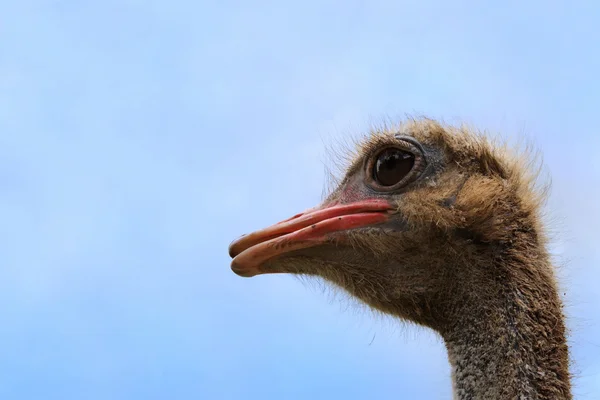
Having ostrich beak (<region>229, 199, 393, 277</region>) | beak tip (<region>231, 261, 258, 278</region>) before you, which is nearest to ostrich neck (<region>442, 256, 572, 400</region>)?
ostrich beak (<region>229, 199, 393, 277</region>)

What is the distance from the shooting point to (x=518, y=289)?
476cm

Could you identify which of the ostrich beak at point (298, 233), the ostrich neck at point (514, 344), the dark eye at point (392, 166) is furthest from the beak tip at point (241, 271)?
the ostrich neck at point (514, 344)

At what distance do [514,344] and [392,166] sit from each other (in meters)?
1.18

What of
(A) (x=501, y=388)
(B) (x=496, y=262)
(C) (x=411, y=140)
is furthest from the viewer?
(C) (x=411, y=140)

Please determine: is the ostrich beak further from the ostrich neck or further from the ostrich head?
the ostrich neck

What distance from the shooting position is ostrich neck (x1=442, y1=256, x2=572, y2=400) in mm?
4527

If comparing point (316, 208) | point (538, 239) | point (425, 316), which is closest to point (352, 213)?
point (316, 208)

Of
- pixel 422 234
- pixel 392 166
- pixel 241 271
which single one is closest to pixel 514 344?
pixel 422 234

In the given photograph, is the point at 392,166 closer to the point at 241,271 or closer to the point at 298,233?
the point at 298,233

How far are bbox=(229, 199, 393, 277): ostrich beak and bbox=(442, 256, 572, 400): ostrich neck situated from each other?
0.70m

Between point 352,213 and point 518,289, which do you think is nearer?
point 518,289

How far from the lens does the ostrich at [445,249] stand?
15.5 ft

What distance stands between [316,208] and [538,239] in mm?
1172

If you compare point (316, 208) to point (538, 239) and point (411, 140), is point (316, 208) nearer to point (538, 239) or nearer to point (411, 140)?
point (411, 140)
